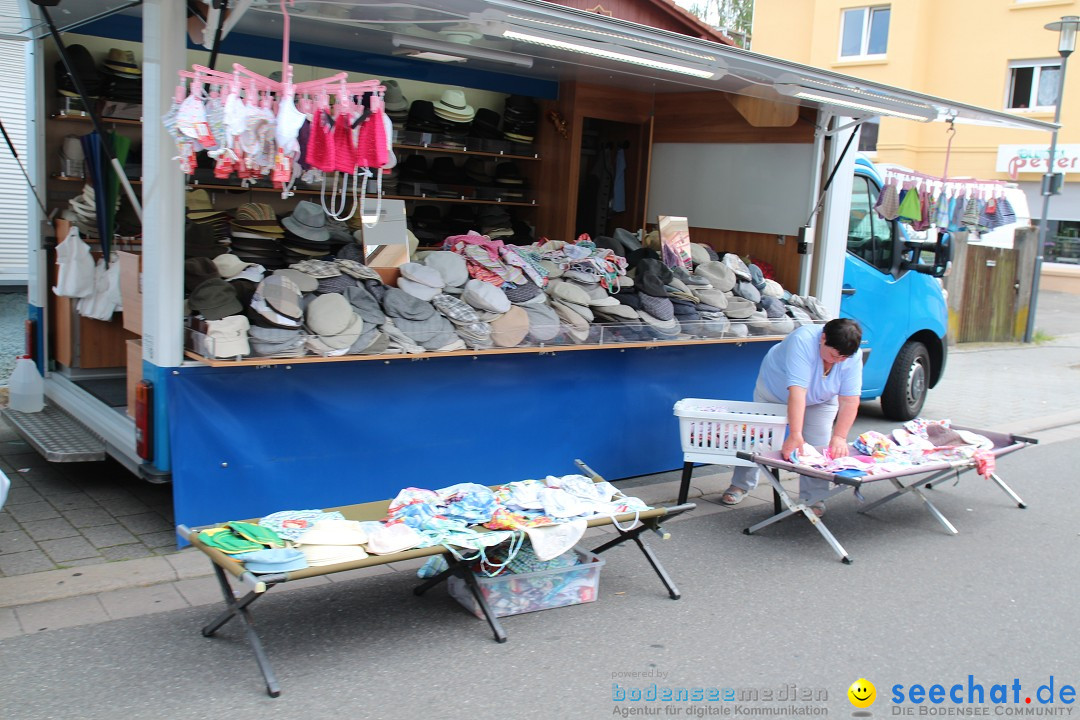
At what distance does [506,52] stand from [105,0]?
288cm

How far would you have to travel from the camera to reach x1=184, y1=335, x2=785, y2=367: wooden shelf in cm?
465

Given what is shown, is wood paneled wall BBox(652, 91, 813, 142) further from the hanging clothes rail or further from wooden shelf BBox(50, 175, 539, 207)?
the hanging clothes rail

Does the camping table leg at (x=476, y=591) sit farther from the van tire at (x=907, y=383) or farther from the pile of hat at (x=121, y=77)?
the van tire at (x=907, y=383)

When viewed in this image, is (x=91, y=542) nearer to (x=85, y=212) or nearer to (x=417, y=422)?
(x=417, y=422)

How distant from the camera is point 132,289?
16.6ft

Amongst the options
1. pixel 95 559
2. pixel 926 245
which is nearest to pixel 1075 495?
pixel 926 245

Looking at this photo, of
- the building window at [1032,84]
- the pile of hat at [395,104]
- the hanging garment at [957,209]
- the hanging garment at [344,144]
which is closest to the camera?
the hanging garment at [344,144]

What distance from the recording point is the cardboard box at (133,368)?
4.88 m

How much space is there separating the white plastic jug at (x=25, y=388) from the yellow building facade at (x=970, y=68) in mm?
19749

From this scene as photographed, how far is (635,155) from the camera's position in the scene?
9.09m

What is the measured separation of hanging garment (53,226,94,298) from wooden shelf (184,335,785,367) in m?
1.68

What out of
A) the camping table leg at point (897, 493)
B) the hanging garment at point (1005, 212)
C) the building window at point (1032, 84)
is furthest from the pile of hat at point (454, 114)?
the building window at point (1032, 84)

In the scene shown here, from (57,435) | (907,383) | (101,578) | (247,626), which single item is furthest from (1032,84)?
(247,626)

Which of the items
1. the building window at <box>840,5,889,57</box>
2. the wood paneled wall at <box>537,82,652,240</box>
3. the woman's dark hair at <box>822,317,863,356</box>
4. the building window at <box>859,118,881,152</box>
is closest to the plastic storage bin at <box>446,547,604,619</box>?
the woman's dark hair at <box>822,317,863,356</box>
